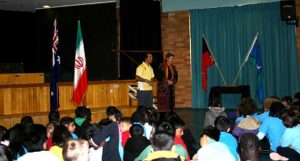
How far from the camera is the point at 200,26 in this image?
13180 millimetres

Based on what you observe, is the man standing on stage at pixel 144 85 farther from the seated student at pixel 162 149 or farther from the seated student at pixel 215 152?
the seated student at pixel 162 149

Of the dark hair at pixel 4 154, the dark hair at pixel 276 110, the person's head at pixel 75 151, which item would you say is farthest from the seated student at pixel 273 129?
the dark hair at pixel 4 154

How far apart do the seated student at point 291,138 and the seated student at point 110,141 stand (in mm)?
1695

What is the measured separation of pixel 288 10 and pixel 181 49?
3.36m

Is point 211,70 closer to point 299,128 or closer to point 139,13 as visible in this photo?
point 139,13

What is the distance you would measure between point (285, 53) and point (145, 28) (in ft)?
13.1

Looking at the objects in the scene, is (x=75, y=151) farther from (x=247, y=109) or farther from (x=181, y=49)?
(x=181, y=49)

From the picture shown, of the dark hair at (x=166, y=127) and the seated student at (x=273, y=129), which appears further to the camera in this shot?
the seated student at (x=273, y=129)

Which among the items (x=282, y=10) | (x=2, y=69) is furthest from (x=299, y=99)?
(x=2, y=69)

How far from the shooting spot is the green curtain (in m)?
12.1

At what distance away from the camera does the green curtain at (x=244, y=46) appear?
12117mm

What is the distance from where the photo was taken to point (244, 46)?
12.7m

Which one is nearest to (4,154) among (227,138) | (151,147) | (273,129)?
(151,147)

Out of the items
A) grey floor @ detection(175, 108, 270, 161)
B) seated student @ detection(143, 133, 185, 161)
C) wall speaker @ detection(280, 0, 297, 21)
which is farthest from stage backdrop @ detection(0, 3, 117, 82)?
seated student @ detection(143, 133, 185, 161)
